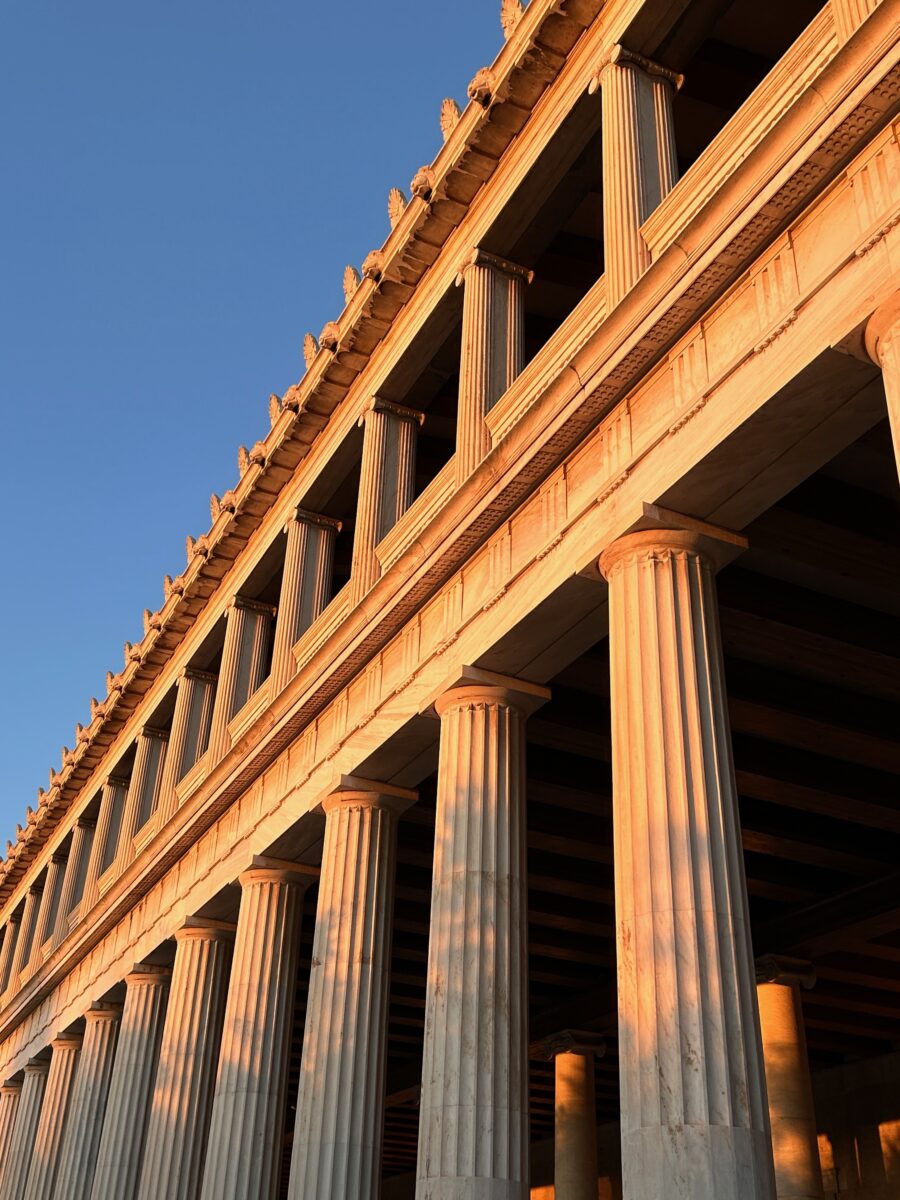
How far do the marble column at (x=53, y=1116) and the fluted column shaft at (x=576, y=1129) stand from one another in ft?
42.1

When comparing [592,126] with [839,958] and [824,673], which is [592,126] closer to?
[824,673]

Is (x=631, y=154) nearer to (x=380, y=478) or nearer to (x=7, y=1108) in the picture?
(x=380, y=478)

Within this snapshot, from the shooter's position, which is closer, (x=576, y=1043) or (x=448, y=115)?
(x=448, y=115)

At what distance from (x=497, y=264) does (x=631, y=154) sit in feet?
13.7

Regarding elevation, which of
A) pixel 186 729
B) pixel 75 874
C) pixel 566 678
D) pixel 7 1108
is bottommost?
pixel 7 1108

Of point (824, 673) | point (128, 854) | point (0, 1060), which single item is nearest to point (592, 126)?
point (824, 673)

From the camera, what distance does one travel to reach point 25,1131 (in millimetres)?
36531

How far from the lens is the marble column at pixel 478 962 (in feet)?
47.7

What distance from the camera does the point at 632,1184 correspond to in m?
11.2

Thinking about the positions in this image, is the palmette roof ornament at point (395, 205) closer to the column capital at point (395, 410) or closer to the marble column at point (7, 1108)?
the column capital at point (395, 410)

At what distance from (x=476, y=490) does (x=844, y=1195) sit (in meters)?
25.4

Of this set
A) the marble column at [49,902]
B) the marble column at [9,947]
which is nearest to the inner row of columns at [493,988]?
the marble column at [49,902]

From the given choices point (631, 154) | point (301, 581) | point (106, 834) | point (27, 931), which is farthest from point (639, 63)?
point (27, 931)

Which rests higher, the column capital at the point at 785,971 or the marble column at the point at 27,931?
the marble column at the point at 27,931
